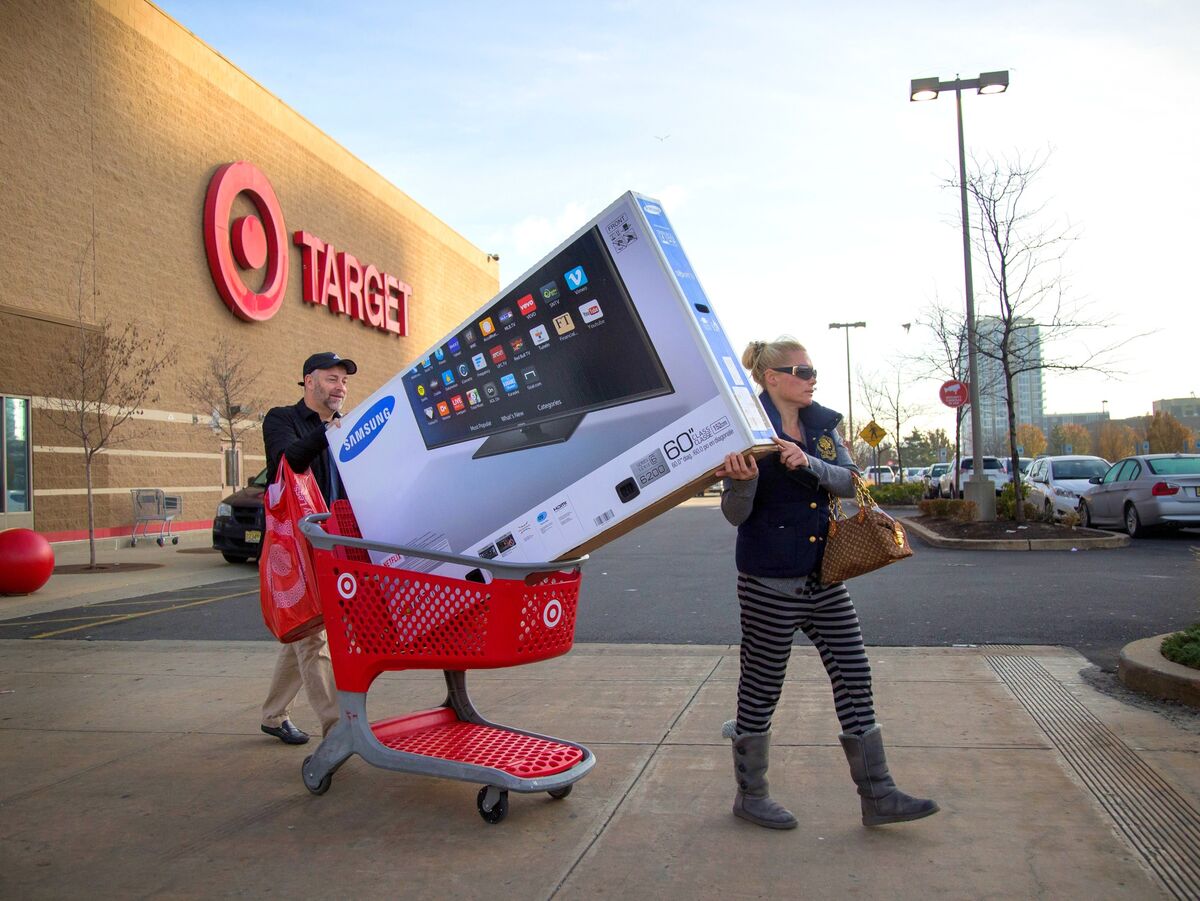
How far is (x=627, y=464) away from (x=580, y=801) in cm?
149

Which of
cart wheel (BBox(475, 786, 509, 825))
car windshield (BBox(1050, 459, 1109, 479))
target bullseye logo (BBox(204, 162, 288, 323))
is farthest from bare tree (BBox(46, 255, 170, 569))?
car windshield (BBox(1050, 459, 1109, 479))

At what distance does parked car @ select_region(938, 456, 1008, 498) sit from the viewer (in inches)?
1164

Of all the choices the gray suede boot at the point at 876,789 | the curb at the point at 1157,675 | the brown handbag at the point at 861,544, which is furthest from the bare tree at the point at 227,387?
the gray suede boot at the point at 876,789

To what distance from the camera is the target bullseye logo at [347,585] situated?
12.5ft

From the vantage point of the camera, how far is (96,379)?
18.5 meters

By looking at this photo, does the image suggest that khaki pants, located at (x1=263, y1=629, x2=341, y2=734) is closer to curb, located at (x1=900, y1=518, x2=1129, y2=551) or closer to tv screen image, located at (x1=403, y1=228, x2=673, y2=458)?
tv screen image, located at (x1=403, y1=228, x2=673, y2=458)

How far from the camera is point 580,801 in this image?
4.01m

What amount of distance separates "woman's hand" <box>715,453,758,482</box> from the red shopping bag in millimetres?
1827

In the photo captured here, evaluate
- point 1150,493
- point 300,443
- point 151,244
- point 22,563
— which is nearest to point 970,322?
point 1150,493

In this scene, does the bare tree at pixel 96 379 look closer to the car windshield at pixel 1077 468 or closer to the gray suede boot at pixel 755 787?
the gray suede boot at pixel 755 787

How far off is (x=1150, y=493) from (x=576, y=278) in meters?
15.7

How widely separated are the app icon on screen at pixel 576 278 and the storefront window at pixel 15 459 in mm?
18997

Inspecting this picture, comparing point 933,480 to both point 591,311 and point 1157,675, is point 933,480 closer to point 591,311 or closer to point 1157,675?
point 1157,675

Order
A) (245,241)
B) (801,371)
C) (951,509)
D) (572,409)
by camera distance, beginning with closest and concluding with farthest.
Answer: (572,409) → (801,371) → (951,509) → (245,241)
